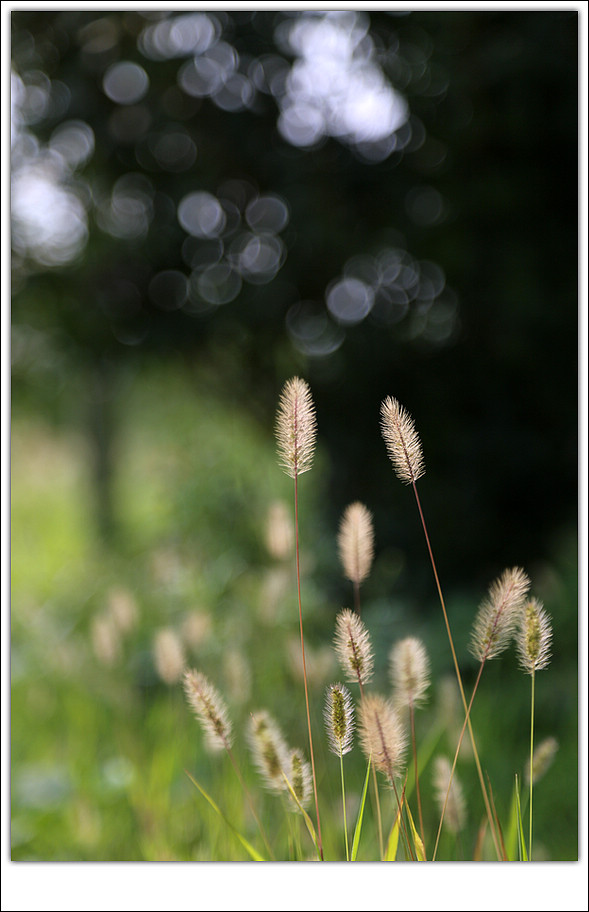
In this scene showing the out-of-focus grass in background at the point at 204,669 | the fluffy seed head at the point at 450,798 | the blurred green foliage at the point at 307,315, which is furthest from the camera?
the blurred green foliage at the point at 307,315

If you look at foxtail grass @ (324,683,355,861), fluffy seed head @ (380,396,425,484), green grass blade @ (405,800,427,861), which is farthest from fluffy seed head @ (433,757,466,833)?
fluffy seed head @ (380,396,425,484)

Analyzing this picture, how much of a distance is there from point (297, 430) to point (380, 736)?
20 cm

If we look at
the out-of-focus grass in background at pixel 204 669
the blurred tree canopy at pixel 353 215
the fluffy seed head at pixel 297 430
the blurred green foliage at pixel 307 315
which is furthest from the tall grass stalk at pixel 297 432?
the blurred tree canopy at pixel 353 215

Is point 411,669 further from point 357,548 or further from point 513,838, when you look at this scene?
point 513,838

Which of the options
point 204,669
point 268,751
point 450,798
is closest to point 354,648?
point 268,751

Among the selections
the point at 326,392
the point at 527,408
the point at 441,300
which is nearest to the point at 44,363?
the point at 326,392

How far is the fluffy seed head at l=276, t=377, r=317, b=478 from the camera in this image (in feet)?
1.34

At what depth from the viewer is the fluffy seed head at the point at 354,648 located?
1.28 ft

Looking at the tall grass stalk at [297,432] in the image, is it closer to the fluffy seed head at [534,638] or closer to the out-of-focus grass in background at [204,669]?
the fluffy seed head at [534,638]

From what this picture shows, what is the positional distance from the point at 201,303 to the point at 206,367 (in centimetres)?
18

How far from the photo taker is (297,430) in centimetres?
41

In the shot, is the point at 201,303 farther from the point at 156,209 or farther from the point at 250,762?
the point at 250,762

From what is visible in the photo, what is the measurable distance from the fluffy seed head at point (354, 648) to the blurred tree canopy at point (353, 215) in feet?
3.09

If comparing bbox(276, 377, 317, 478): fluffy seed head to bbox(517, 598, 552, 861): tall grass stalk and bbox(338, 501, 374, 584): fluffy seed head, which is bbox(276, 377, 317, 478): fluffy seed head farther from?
bbox(517, 598, 552, 861): tall grass stalk
